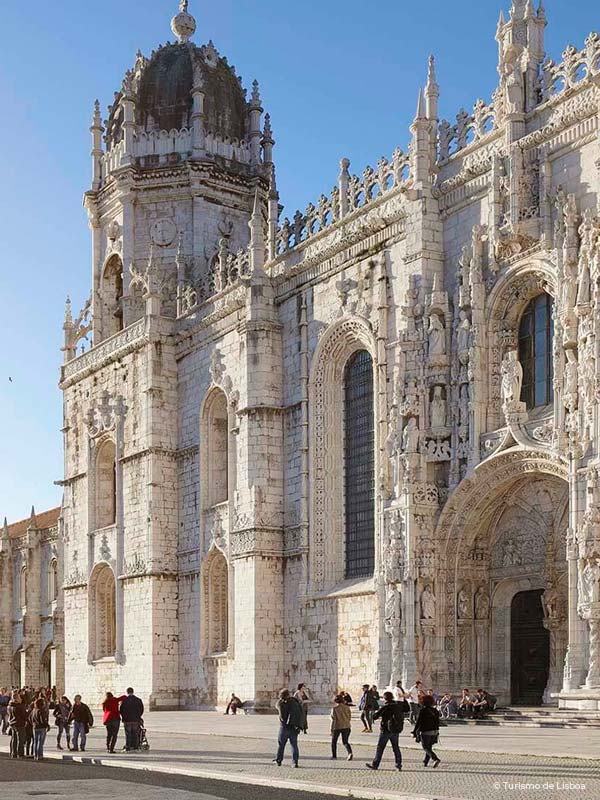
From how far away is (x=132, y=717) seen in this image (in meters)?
24.0

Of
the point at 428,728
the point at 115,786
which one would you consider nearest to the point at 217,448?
the point at 428,728

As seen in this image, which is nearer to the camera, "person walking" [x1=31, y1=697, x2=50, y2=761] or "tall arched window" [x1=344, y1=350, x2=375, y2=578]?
"person walking" [x1=31, y1=697, x2=50, y2=761]

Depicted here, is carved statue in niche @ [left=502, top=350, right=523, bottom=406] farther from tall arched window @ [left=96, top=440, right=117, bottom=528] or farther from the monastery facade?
tall arched window @ [left=96, top=440, right=117, bottom=528]

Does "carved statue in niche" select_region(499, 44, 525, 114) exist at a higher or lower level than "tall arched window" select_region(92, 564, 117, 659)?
higher

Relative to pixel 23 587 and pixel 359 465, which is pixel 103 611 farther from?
pixel 23 587

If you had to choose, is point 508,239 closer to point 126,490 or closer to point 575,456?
point 575,456

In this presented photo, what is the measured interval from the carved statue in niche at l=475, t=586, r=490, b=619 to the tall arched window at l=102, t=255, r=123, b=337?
65.6 feet

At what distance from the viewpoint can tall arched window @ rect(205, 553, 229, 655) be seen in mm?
37844

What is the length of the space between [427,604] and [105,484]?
18.0 metres

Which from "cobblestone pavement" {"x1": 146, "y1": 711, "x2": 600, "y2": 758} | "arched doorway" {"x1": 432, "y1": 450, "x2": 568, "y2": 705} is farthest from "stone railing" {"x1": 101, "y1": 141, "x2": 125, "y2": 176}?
"arched doorway" {"x1": 432, "y1": 450, "x2": 568, "y2": 705}

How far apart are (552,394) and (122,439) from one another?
1821cm

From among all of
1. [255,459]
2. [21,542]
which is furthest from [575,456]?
[21,542]

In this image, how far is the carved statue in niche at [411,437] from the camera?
29.4 m

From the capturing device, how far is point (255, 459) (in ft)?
115
